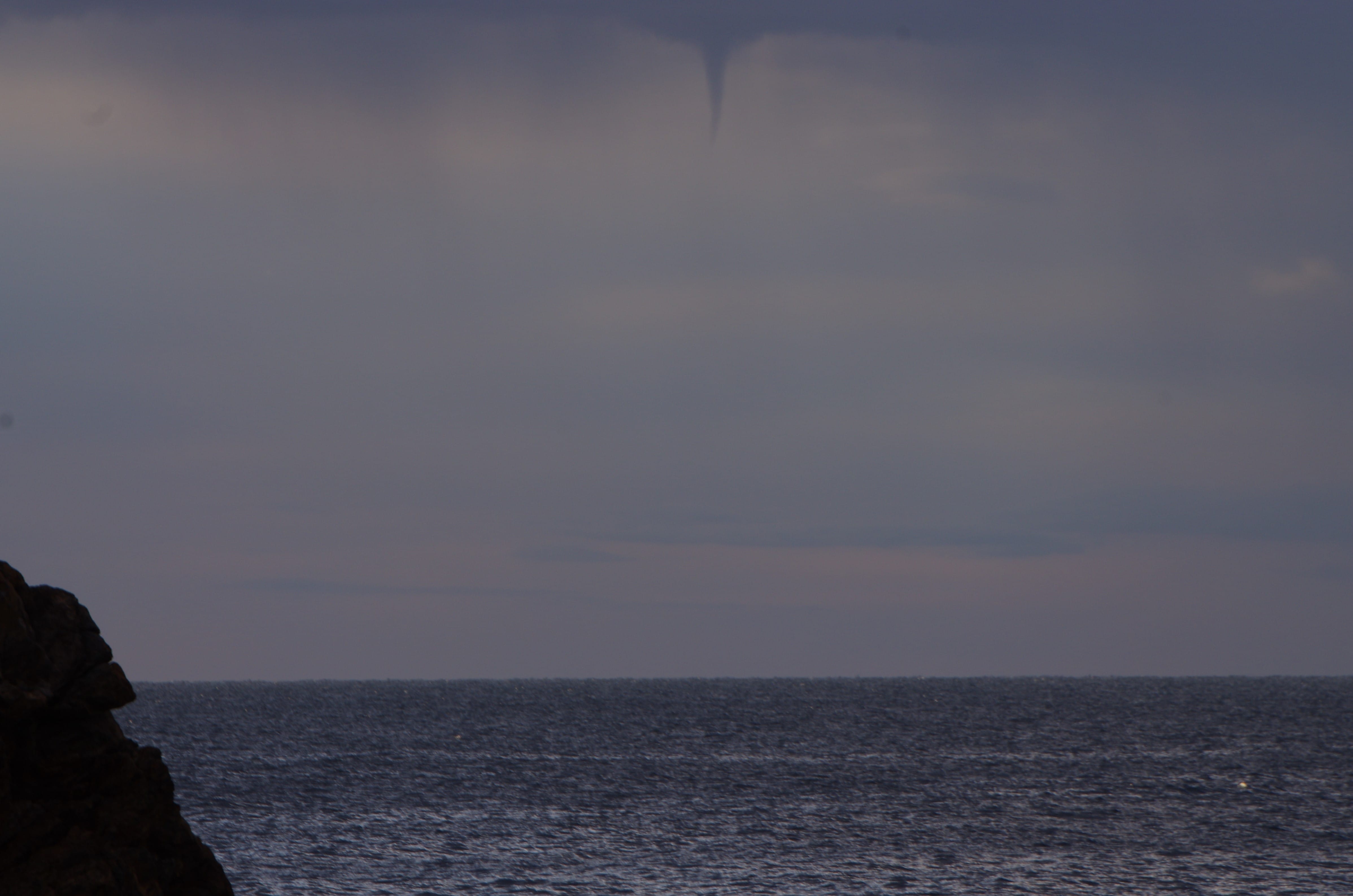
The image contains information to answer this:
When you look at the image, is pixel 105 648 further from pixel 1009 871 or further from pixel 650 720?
pixel 650 720

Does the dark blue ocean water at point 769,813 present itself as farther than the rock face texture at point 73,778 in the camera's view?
Yes

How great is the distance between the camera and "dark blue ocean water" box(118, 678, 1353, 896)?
59406 mm

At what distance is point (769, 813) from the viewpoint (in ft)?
Answer: 274

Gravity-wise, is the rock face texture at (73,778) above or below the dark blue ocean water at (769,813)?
above

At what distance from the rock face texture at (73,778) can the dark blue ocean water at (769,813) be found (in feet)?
88.2

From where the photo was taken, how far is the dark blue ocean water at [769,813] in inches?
2339

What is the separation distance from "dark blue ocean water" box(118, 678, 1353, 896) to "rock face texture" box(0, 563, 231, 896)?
26.9m

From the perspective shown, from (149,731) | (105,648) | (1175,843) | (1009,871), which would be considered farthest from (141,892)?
(149,731)

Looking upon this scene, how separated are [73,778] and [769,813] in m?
60.8

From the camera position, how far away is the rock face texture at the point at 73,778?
26.5 metres

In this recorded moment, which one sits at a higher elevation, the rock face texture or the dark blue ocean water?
the rock face texture

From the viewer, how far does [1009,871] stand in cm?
6175

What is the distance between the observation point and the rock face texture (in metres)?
26.5

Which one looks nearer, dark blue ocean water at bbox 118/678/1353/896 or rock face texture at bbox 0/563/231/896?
rock face texture at bbox 0/563/231/896
